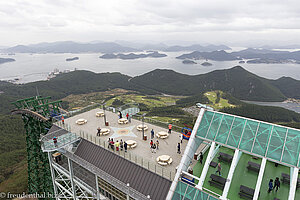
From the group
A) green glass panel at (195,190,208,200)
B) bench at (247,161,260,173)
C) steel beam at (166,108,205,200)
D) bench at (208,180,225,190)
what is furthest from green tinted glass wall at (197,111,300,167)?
bench at (247,161,260,173)

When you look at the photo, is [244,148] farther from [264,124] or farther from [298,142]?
[298,142]

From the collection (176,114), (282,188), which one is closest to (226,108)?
(176,114)

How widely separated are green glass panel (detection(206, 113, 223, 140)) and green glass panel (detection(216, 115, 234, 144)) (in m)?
0.44

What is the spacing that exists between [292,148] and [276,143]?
1312 mm

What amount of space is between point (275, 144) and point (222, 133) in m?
5.08

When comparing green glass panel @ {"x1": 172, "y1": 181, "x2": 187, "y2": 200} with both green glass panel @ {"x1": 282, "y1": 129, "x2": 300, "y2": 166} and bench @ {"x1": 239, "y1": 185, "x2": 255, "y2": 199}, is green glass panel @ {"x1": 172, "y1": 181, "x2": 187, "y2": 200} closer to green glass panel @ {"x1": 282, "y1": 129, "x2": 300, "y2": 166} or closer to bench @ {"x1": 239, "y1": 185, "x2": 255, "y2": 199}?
bench @ {"x1": 239, "y1": 185, "x2": 255, "y2": 199}

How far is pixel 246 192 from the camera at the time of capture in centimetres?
1914

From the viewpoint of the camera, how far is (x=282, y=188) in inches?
803

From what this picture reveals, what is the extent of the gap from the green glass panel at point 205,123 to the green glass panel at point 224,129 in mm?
1526

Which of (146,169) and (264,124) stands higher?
(264,124)

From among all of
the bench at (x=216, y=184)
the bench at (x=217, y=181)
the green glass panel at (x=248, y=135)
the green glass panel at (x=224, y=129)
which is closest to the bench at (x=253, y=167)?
the bench at (x=217, y=181)

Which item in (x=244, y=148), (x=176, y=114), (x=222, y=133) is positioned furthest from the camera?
(x=176, y=114)

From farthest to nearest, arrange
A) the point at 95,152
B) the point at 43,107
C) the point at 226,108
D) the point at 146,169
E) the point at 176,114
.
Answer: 1. the point at 226,108
2. the point at 176,114
3. the point at 43,107
4. the point at 95,152
5. the point at 146,169

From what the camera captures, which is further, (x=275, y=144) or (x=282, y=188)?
(x=282, y=188)
